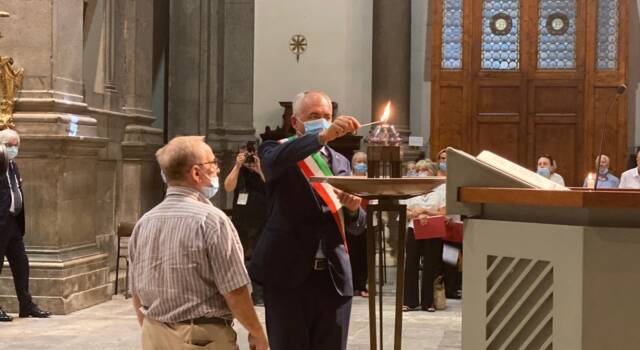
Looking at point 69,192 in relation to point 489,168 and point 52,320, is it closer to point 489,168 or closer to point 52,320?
point 52,320

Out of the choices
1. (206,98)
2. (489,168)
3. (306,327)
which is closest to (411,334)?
(306,327)

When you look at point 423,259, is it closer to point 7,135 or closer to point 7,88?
point 7,135

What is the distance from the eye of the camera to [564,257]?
95.6 inches

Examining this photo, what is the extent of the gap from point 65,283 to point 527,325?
7419mm

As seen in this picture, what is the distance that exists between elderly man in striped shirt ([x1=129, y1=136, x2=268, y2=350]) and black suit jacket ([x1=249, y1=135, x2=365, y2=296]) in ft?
2.00

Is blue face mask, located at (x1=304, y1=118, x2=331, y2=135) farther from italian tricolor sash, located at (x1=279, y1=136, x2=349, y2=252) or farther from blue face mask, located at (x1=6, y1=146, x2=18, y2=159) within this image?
blue face mask, located at (x1=6, y1=146, x2=18, y2=159)

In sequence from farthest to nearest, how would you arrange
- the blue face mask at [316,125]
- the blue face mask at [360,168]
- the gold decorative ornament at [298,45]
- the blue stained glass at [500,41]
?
the blue stained glass at [500,41] < the gold decorative ornament at [298,45] < the blue face mask at [360,168] < the blue face mask at [316,125]

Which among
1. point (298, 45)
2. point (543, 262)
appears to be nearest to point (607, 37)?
point (298, 45)

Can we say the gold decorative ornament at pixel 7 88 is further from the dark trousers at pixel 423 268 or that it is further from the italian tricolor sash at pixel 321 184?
the italian tricolor sash at pixel 321 184

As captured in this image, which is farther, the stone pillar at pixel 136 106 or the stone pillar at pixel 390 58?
the stone pillar at pixel 390 58

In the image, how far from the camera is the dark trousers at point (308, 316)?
4398mm

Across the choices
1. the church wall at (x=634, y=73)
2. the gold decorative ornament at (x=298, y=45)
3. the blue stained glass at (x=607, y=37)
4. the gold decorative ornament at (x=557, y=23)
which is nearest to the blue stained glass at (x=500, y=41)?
the gold decorative ornament at (x=557, y=23)

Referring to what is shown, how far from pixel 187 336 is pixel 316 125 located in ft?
3.71

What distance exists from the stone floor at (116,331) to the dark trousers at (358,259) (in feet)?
2.16
